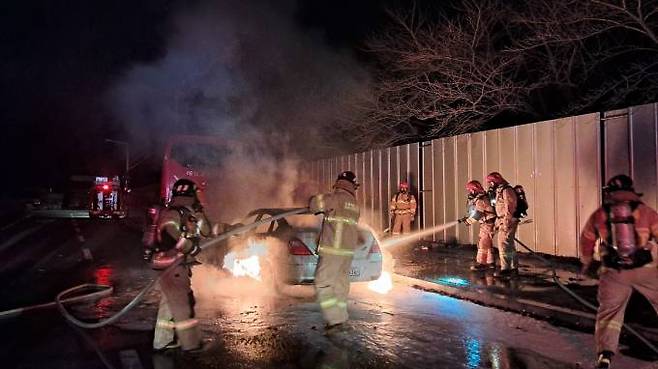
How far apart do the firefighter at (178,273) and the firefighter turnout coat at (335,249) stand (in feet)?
3.87

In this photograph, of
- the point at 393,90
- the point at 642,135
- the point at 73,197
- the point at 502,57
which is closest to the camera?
the point at 642,135

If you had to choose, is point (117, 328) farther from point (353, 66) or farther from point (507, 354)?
point (353, 66)

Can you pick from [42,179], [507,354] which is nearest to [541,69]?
[507,354]

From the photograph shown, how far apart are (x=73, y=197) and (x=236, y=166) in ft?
71.9

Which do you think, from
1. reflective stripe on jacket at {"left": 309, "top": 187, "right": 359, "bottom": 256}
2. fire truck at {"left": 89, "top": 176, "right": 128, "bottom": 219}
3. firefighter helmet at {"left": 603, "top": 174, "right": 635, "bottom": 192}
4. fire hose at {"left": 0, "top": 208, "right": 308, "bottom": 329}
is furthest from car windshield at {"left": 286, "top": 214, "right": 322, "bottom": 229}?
fire truck at {"left": 89, "top": 176, "right": 128, "bottom": 219}

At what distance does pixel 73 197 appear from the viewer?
33312 millimetres

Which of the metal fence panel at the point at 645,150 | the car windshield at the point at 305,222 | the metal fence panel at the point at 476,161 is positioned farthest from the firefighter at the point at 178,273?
the metal fence panel at the point at 476,161

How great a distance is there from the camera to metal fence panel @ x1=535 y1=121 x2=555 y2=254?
392 inches

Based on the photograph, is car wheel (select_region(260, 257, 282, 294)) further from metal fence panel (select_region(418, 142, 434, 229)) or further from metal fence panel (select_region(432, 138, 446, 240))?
metal fence panel (select_region(418, 142, 434, 229))

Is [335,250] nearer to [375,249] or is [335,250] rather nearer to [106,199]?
[375,249]

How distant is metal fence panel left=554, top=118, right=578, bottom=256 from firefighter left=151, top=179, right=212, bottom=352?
6.95 metres

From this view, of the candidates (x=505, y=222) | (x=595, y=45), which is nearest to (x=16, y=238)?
(x=505, y=222)

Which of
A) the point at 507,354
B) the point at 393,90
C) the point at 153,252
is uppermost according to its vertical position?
the point at 393,90

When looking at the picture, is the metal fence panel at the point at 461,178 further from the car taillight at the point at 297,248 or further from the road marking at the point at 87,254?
the road marking at the point at 87,254
